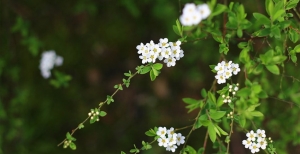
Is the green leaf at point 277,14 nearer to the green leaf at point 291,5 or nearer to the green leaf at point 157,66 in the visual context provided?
the green leaf at point 291,5

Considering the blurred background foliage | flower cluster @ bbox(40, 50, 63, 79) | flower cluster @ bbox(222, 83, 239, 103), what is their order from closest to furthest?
flower cluster @ bbox(222, 83, 239, 103) < flower cluster @ bbox(40, 50, 63, 79) < the blurred background foliage

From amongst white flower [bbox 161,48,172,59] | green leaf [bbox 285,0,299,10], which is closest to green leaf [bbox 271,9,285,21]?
green leaf [bbox 285,0,299,10]

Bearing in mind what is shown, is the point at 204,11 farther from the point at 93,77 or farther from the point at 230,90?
the point at 93,77

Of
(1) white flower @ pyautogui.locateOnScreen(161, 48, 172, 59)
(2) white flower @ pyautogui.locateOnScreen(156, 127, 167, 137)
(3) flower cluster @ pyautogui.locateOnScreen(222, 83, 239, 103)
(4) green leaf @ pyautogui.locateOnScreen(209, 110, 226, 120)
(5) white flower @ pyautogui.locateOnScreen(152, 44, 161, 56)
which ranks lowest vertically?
(4) green leaf @ pyautogui.locateOnScreen(209, 110, 226, 120)

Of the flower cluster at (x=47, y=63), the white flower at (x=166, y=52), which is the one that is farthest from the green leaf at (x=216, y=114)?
the flower cluster at (x=47, y=63)

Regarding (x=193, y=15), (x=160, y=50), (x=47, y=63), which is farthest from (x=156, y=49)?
(x=47, y=63)

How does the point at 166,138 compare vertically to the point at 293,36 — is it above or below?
below

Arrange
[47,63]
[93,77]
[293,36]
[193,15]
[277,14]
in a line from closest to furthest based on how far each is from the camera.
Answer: [193,15] → [277,14] → [293,36] → [47,63] → [93,77]

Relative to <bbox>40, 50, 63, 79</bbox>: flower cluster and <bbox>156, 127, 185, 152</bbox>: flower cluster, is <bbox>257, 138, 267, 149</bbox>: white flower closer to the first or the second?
<bbox>156, 127, 185, 152</bbox>: flower cluster
